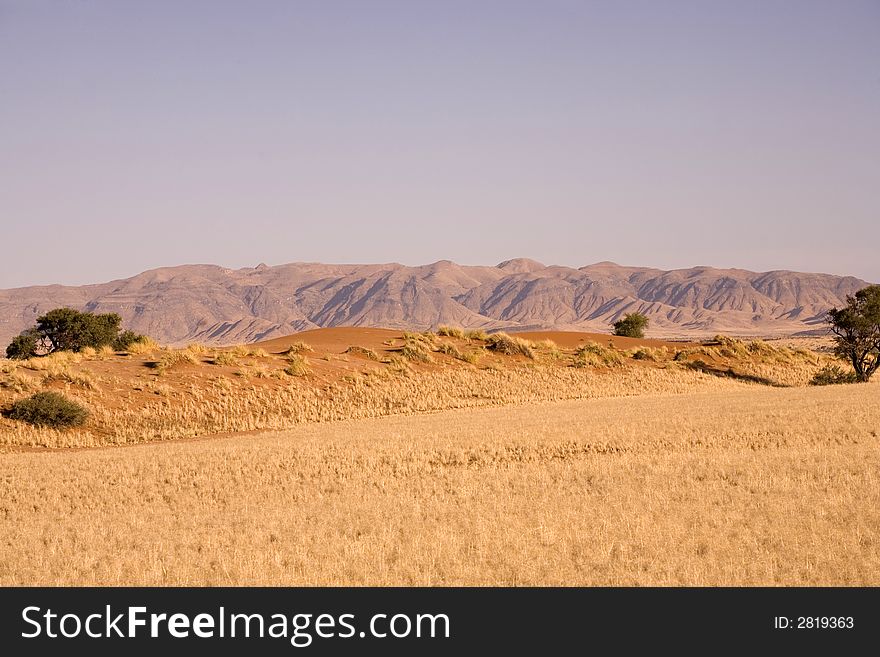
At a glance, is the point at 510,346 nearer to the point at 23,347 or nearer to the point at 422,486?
the point at 23,347

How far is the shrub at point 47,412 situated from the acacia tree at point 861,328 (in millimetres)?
46130

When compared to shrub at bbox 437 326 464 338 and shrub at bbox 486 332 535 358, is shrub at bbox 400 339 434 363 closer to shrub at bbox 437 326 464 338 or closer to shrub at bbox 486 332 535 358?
shrub at bbox 486 332 535 358

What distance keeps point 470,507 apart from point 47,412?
858 inches

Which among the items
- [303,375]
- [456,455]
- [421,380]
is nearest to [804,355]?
[421,380]

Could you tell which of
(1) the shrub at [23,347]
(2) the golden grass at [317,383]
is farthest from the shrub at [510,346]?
(1) the shrub at [23,347]

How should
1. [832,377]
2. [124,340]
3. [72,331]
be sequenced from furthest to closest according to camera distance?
[124,340] < [72,331] < [832,377]

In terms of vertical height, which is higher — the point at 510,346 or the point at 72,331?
the point at 72,331

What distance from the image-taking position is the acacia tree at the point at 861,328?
54750 millimetres

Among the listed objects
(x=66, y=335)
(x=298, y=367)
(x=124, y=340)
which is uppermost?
(x=66, y=335)

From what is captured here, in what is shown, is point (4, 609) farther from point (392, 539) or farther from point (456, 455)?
point (456, 455)

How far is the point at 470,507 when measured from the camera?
1666 centimetres

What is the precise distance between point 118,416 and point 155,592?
82.7 feet

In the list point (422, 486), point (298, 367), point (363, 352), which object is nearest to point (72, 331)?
point (363, 352)

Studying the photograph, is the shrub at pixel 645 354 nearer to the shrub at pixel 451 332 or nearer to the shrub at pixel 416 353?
the shrub at pixel 451 332
